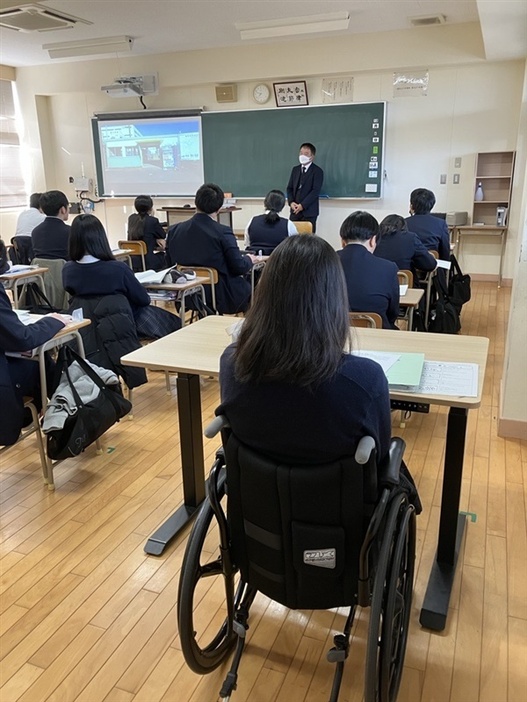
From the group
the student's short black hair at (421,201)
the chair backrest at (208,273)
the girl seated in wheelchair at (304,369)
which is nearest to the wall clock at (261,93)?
the student's short black hair at (421,201)

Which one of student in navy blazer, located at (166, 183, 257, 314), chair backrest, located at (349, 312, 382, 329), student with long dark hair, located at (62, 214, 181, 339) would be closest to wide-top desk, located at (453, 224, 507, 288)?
student in navy blazer, located at (166, 183, 257, 314)

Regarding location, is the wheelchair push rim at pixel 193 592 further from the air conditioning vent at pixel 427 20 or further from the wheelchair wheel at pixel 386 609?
the air conditioning vent at pixel 427 20

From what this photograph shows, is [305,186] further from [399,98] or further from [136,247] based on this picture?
Answer: [136,247]

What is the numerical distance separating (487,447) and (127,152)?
25.1 feet

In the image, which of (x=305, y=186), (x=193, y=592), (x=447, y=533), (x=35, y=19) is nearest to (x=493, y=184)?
(x=305, y=186)

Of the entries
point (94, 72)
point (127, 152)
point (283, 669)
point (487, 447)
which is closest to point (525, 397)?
point (487, 447)

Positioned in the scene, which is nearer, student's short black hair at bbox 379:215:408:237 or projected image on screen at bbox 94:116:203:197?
student's short black hair at bbox 379:215:408:237

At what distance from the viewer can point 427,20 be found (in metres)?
6.32

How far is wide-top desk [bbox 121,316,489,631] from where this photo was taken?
1.79 m

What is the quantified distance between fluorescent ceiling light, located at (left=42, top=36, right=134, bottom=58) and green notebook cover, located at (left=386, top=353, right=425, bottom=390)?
22.5 ft

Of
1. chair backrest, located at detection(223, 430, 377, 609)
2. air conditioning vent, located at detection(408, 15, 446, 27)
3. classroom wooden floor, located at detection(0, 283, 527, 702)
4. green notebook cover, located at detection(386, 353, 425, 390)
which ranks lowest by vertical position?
classroom wooden floor, located at detection(0, 283, 527, 702)

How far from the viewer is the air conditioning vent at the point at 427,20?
20.4 feet

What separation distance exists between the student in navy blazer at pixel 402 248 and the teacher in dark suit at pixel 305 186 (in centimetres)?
317

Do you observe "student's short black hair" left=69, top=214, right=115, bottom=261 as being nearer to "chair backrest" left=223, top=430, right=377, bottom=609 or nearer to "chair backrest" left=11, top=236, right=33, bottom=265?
"chair backrest" left=223, top=430, right=377, bottom=609
